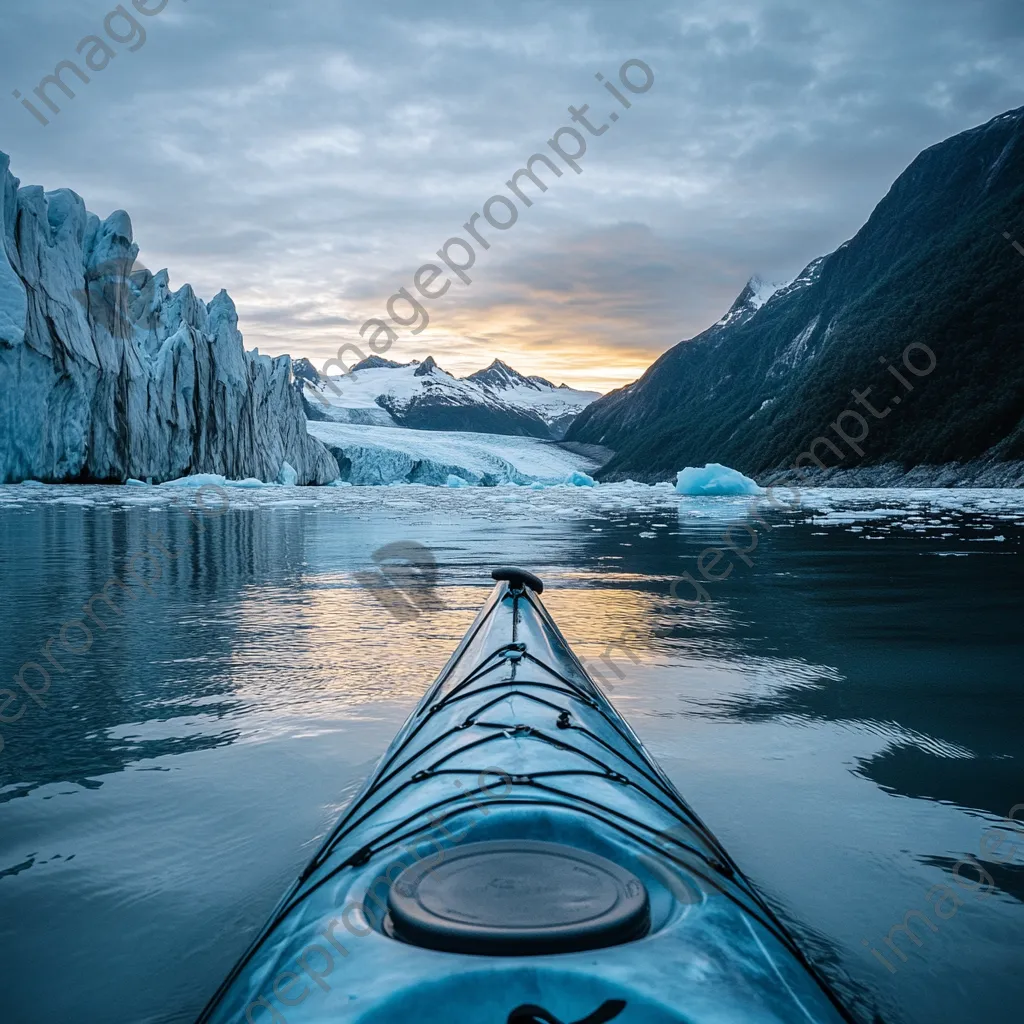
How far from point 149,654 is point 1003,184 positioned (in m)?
94.0

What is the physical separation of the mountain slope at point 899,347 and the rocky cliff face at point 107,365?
3995cm

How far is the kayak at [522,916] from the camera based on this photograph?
118 cm

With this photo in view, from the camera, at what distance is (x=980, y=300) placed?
54781 mm

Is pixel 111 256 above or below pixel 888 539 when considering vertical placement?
above

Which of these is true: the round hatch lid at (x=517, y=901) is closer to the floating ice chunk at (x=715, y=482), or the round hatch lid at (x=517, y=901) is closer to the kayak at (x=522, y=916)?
the kayak at (x=522, y=916)

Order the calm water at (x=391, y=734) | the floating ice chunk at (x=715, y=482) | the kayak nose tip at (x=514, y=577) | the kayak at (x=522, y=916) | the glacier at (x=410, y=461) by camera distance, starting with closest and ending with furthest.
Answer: the kayak at (x=522, y=916)
the calm water at (x=391, y=734)
the kayak nose tip at (x=514, y=577)
the floating ice chunk at (x=715, y=482)
the glacier at (x=410, y=461)

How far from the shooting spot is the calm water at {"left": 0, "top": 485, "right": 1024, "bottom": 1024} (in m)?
1.91

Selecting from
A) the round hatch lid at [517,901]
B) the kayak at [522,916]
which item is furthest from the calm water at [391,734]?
the round hatch lid at [517,901]

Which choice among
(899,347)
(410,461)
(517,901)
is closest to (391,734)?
(517,901)

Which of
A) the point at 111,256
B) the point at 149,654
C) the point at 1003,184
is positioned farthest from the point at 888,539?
the point at 1003,184

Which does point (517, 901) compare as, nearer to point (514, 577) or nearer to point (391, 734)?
point (391, 734)

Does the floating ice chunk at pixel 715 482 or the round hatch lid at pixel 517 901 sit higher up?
the floating ice chunk at pixel 715 482

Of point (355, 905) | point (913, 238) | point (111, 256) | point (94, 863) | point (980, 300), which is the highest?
point (913, 238)

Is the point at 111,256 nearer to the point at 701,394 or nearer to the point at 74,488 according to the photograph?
the point at 74,488
